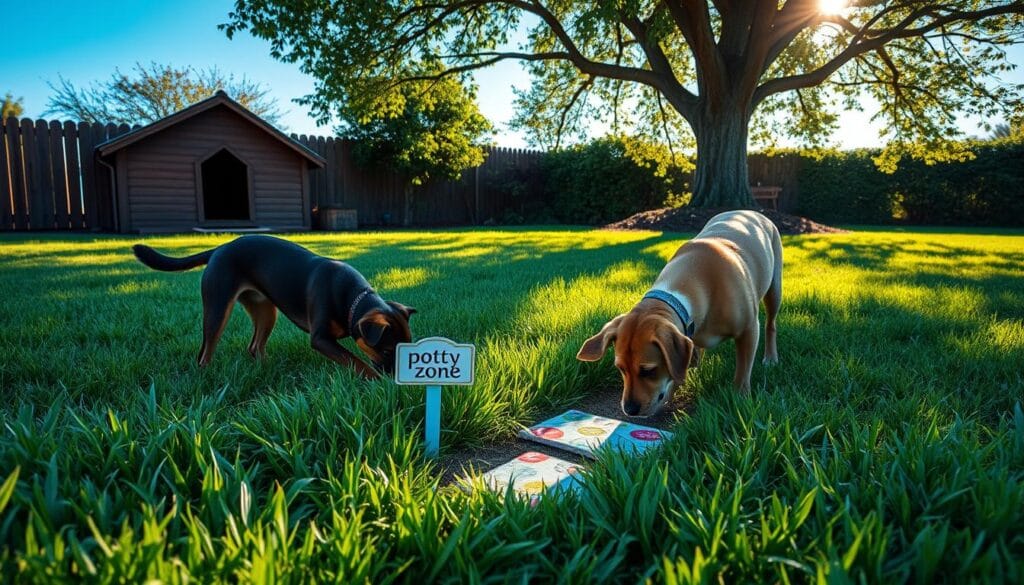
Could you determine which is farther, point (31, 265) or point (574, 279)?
point (31, 265)

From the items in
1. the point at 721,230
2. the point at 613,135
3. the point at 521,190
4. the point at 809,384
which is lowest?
the point at 809,384

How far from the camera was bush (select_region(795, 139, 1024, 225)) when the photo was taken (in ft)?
63.8

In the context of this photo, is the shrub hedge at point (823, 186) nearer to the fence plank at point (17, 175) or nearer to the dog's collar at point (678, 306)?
the fence plank at point (17, 175)

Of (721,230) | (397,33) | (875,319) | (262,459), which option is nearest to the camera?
(262,459)

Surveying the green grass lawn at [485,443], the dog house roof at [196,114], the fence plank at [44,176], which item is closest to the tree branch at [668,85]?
the dog house roof at [196,114]

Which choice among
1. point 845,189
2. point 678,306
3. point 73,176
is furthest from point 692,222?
point 73,176

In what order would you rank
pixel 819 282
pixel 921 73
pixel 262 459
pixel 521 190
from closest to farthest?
pixel 262 459 < pixel 819 282 < pixel 921 73 < pixel 521 190

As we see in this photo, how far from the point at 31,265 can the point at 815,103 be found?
19.7 meters

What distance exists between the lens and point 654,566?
52.1 inches

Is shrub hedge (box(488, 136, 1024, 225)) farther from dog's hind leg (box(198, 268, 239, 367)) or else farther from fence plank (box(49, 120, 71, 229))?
dog's hind leg (box(198, 268, 239, 367))

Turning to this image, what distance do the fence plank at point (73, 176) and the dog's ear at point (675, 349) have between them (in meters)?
16.9

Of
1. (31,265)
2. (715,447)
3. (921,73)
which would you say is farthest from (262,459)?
(921,73)

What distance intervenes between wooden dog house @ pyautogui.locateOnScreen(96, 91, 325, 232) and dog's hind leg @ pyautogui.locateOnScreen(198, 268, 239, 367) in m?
12.8

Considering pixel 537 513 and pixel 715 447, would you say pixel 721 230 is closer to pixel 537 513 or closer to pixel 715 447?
pixel 715 447
